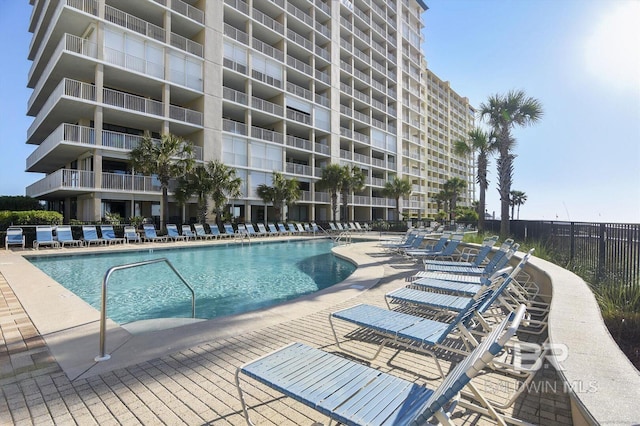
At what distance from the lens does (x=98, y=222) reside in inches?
707

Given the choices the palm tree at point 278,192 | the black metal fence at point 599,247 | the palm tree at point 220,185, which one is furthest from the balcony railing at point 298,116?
the black metal fence at point 599,247

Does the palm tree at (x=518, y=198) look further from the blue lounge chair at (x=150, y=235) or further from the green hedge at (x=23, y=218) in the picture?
the green hedge at (x=23, y=218)

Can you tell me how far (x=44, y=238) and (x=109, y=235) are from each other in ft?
8.56

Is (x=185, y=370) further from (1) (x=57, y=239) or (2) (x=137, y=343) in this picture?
(1) (x=57, y=239)

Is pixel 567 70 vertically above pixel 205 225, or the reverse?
pixel 567 70

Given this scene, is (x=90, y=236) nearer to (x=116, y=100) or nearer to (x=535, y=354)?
(x=116, y=100)

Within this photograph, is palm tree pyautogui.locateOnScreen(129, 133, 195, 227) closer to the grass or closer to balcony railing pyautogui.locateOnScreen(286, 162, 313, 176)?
balcony railing pyautogui.locateOnScreen(286, 162, 313, 176)

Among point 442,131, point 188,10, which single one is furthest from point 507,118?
point 442,131

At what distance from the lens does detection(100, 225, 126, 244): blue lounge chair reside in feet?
54.2

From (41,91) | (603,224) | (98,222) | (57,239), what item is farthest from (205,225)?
(603,224)

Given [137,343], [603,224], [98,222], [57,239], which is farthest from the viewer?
[98,222]

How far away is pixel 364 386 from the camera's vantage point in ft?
6.84

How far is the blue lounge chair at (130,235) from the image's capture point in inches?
672

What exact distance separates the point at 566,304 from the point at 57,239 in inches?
736
